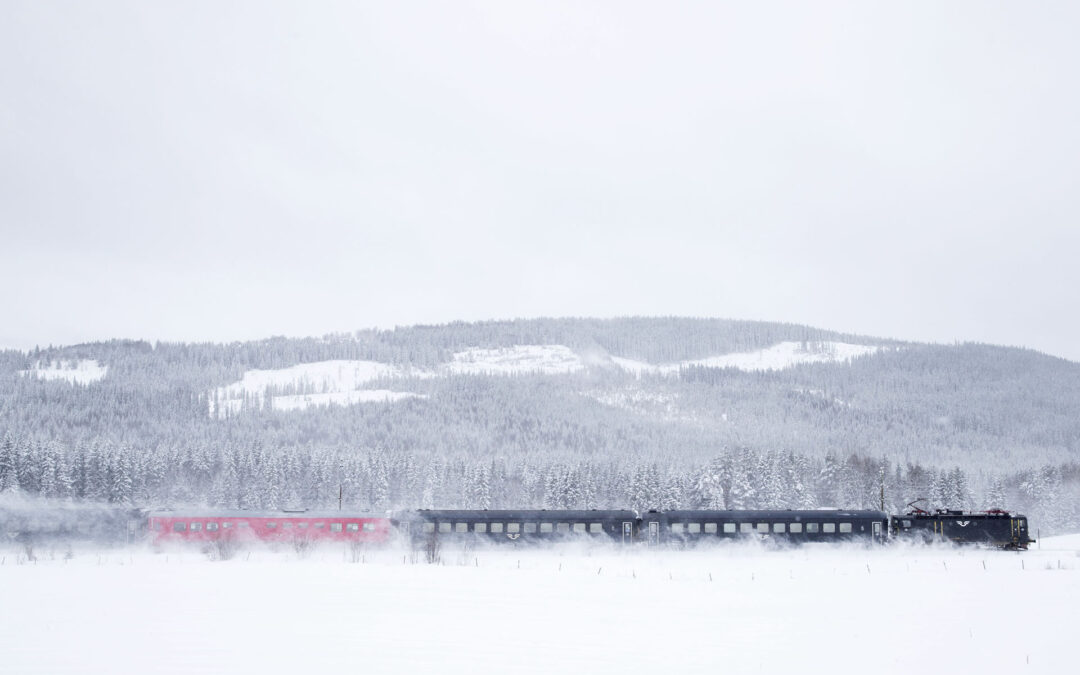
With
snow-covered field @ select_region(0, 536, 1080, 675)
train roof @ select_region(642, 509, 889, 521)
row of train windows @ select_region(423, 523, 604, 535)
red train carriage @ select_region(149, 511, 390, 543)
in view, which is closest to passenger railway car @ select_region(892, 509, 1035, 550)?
train roof @ select_region(642, 509, 889, 521)

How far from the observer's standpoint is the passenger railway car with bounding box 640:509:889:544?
49062 millimetres

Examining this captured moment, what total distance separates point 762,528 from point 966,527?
1176 cm

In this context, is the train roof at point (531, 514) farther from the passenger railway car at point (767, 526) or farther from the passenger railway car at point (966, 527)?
the passenger railway car at point (966, 527)

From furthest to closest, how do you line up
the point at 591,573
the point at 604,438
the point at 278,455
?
the point at 604,438 → the point at 278,455 → the point at 591,573

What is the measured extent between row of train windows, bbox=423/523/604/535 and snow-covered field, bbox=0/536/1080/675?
13.5 m

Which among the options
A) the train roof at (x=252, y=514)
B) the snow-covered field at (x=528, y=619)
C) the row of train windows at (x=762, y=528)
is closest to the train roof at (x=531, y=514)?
the row of train windows at (x=762, y=528)

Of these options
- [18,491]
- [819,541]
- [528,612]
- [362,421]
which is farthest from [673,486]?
[362,421]

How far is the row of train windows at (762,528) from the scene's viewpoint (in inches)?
1934

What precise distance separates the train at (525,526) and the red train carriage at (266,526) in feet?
0.18

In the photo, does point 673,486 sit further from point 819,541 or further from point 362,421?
point 362,421

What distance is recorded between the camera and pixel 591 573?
3362cm

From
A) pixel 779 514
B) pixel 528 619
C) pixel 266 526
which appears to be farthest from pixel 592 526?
pixel 528 619

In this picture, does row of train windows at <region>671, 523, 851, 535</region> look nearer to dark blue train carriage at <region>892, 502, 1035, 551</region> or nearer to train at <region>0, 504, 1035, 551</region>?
train at <region>0, 504, 1035, 551</region>

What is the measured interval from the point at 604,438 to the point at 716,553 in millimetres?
124863
